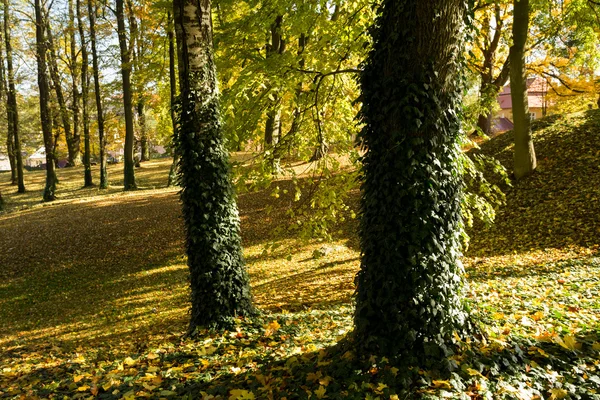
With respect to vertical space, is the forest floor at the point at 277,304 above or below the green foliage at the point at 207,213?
below

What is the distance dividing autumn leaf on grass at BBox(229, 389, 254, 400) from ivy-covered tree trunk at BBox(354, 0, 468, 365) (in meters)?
1.10

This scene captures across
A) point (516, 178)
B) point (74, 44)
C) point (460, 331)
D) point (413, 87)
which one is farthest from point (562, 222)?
point (74, 44)

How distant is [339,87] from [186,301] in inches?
222

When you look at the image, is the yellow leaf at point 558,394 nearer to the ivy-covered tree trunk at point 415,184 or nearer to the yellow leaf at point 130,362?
the ivy-covered tree trunk at point 415,184

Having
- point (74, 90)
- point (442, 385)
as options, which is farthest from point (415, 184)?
point (74, 90)

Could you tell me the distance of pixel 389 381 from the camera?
3605 mm

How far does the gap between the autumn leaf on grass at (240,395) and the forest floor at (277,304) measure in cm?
4

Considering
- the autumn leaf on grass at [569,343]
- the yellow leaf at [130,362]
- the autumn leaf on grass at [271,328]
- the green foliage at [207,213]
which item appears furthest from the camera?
→ the green foliage at [207,213]

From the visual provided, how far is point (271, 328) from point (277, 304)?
1942mm

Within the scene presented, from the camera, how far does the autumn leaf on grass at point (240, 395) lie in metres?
3.78

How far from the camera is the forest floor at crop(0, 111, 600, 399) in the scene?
380 centimetres

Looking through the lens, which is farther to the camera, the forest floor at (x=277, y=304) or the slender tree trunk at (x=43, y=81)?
the slender tree trunk at (x=43, y=81)

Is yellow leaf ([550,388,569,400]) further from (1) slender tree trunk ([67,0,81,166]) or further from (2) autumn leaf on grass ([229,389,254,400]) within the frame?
(1) slender tree trunk ([67,0,81,166])

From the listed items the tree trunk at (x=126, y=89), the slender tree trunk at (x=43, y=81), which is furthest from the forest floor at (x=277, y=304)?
the slender tree trunk at (x=43, y=81)
